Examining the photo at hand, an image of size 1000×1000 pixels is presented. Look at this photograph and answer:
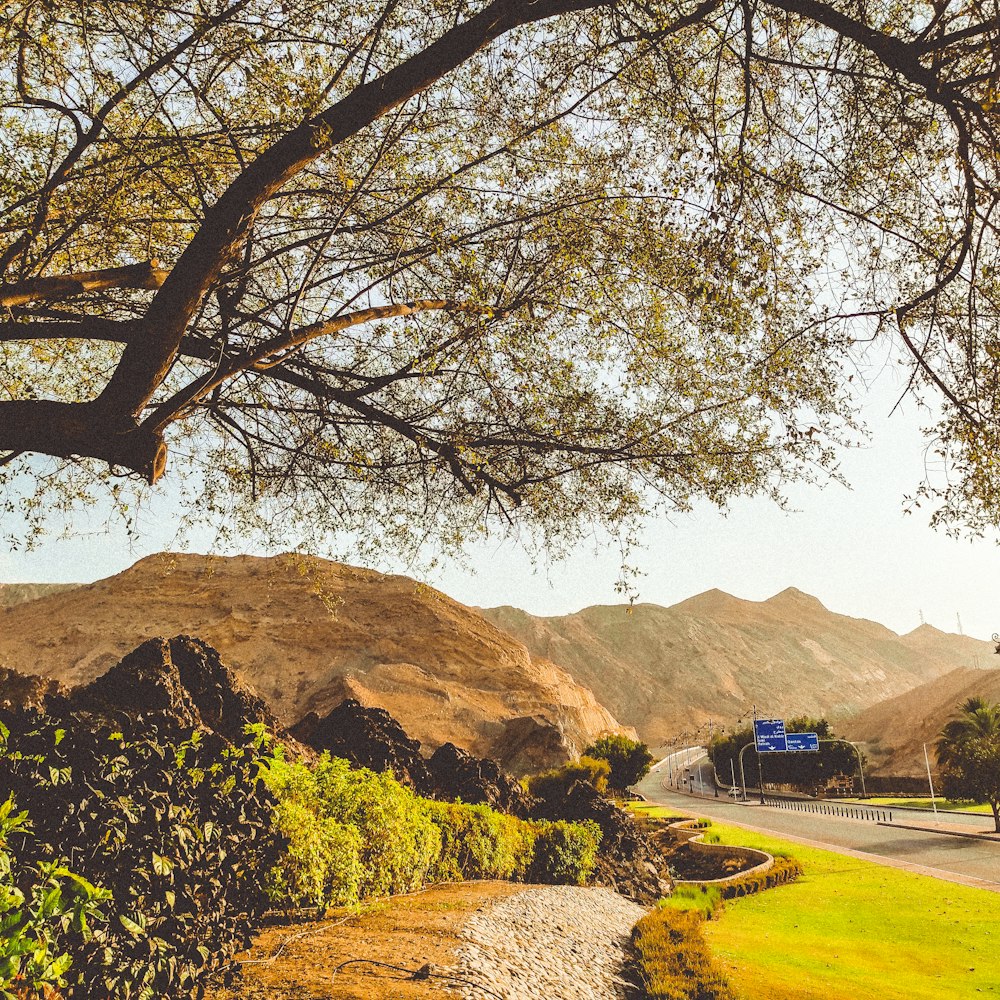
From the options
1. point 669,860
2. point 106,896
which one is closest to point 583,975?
point 106,896

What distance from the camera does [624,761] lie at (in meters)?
49.9

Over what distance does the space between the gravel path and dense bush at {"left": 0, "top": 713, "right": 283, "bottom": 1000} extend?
2.07m

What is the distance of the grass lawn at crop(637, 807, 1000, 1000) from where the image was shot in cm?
867

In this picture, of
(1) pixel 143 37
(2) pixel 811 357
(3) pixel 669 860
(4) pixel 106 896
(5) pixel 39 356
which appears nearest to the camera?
(4) pixel 106 896

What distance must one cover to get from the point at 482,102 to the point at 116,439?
16.4 ft

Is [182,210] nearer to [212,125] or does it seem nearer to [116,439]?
[212,125]

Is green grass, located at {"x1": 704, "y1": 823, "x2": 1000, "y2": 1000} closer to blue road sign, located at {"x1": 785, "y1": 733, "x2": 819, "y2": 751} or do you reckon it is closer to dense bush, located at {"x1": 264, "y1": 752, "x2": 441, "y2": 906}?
dense bush, located at {"x1": 264, "y1": 752, "x2": 441, "y2": 906}

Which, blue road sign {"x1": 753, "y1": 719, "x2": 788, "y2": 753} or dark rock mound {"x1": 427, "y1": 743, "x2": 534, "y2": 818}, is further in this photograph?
blue road sign {"x1": 753, "y1": 719, "x2": 788, "y2": 753}

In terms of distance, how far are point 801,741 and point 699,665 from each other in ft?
254

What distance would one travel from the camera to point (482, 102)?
732cm

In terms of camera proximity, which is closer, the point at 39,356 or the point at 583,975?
the point at 583,975

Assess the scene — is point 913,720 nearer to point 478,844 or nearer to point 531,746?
point 531,746

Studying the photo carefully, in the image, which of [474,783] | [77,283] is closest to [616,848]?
[474,783]

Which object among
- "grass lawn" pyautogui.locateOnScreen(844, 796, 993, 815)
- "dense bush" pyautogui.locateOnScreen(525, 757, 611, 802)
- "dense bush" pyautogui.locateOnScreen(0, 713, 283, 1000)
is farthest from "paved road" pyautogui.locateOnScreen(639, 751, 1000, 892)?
"dense bush" pyautogui.locateOnScreen(0, 713, 283, 1000)
